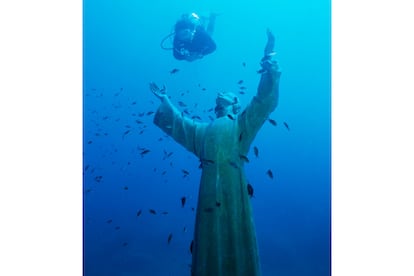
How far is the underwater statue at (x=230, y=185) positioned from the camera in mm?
2424

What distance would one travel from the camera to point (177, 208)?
2480mm

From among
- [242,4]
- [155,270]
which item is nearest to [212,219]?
[155,270]

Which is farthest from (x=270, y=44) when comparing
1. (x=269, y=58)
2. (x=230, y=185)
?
(x=230, y=185)

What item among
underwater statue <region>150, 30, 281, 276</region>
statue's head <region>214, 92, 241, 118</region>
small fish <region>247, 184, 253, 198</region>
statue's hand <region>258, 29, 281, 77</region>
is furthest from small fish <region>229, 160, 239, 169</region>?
statue's hand <region>258, 29, 281, 77</region>

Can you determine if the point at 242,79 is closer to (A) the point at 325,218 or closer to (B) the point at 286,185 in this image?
(B) the point at 286,185

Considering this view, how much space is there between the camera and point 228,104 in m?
2.43

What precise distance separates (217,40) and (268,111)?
17.5 inches

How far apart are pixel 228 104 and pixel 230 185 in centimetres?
41

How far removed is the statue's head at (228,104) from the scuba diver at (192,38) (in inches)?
9.7

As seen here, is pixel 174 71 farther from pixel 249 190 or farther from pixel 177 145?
pixel 249 190

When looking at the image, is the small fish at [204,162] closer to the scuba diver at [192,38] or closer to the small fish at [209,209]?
the small fish at [209,209]

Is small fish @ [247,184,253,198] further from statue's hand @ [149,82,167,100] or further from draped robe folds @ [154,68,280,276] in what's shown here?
statue's hand @ [149,82,167,100]

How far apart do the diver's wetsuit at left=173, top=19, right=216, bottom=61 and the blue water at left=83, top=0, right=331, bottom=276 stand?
0.13 ft

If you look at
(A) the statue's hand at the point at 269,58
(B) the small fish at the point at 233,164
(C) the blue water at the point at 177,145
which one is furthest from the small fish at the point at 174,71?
(B) the small fish at the point at 233,164
